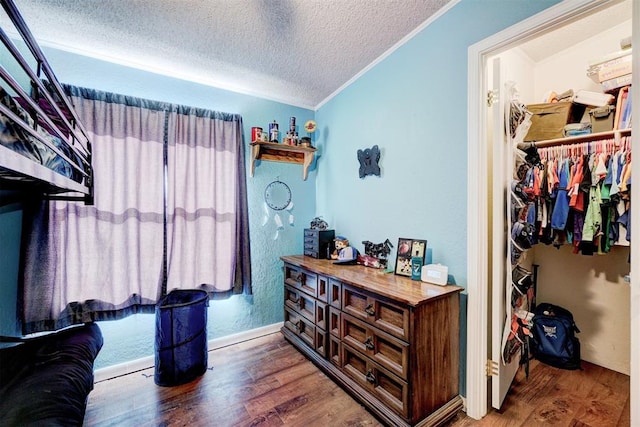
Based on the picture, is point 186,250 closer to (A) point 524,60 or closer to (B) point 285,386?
(B) point 285,386

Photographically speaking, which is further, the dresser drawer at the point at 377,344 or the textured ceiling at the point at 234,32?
the textured ceiling at the point at 234,32

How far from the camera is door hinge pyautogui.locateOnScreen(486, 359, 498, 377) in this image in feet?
5.08

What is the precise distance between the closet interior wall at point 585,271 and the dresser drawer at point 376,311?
139 cm

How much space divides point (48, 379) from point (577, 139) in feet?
11.3

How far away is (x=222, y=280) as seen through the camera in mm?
2404

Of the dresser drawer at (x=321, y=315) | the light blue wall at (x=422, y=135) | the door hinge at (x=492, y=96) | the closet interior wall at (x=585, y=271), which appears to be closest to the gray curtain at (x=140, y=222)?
the dresser drawer at (x=321, y=315)

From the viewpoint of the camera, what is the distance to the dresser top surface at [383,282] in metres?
1.44

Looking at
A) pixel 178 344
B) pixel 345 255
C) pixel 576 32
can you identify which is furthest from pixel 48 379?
pixel 576 32

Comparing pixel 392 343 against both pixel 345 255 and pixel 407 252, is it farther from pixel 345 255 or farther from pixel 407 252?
pixel 345 255

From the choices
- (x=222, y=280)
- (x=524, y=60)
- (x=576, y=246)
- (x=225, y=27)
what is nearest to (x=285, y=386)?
(x=222, y=280)

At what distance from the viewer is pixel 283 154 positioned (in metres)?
2.83

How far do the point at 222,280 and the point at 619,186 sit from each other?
2953mm

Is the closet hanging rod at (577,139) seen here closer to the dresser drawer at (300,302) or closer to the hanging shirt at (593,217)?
the hanging shirt at (593,217)

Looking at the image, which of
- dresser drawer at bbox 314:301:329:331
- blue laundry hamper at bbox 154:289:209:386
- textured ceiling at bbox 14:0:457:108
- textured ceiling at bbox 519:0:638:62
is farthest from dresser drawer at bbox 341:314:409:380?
textured ceiling at bbox 519:0:638:62
